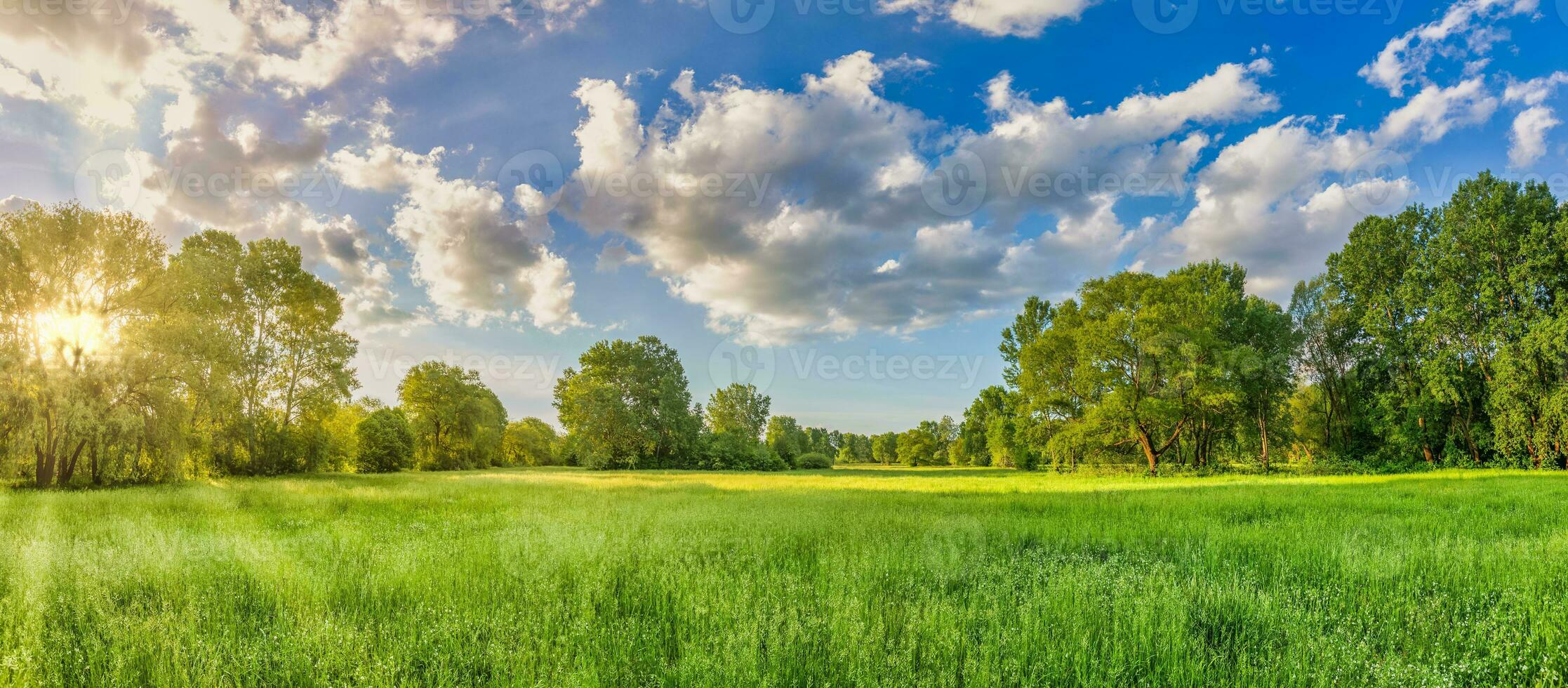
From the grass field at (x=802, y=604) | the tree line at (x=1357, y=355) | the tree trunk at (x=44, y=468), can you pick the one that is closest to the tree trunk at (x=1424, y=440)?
the tree line at (x=1357, y=355)

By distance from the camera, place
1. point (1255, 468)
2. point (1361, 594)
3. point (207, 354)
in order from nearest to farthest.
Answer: point (1361, 594) < point (207, 354) < point (1255, 468)

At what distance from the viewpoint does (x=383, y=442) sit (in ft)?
163

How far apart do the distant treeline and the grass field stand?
19.7 m

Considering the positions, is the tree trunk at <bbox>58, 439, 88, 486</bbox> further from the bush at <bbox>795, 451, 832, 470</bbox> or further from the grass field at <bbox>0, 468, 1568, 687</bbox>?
the bush at <bbox>795, 451, 832, 470</bbox>

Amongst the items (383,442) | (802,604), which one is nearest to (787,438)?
(383,442)

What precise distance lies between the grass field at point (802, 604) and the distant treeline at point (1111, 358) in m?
19.7

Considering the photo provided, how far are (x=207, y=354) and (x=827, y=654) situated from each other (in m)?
33.9

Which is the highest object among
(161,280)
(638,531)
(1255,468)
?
(161,280)

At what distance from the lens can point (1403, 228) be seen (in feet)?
127

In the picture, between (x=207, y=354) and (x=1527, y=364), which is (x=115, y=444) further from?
(x=1527, y=364)

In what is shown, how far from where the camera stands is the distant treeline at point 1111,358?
2195 centimetres

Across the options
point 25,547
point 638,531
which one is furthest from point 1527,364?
point 25,547

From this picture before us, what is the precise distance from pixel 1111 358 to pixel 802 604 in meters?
37.5

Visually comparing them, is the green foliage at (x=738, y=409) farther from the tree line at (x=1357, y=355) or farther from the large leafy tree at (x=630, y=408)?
the tree line at (x=1357, y=355)
